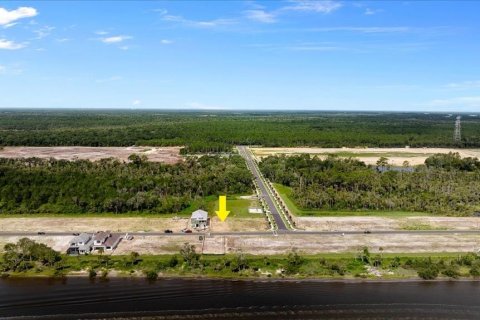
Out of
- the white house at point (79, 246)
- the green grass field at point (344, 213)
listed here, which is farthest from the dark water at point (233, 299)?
the green grass field at point (344, 213)

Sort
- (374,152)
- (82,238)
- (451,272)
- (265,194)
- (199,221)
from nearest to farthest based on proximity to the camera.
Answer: (451,272), (82,238), (199,221), (265,194), (374,152)

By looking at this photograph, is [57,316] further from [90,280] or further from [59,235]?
[59,235]

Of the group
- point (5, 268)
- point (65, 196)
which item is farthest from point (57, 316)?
point (65, 196)

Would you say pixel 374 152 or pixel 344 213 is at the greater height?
pixel 374 152

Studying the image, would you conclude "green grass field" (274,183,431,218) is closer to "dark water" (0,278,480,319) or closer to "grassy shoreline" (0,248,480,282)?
"grassy shoreline" (0,248,480,282)

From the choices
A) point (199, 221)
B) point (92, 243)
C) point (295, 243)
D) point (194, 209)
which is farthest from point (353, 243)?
point (92, 243)

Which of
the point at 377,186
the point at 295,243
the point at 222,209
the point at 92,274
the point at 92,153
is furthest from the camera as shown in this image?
the point at 92,153

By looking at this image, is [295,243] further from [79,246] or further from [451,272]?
[79,246]
